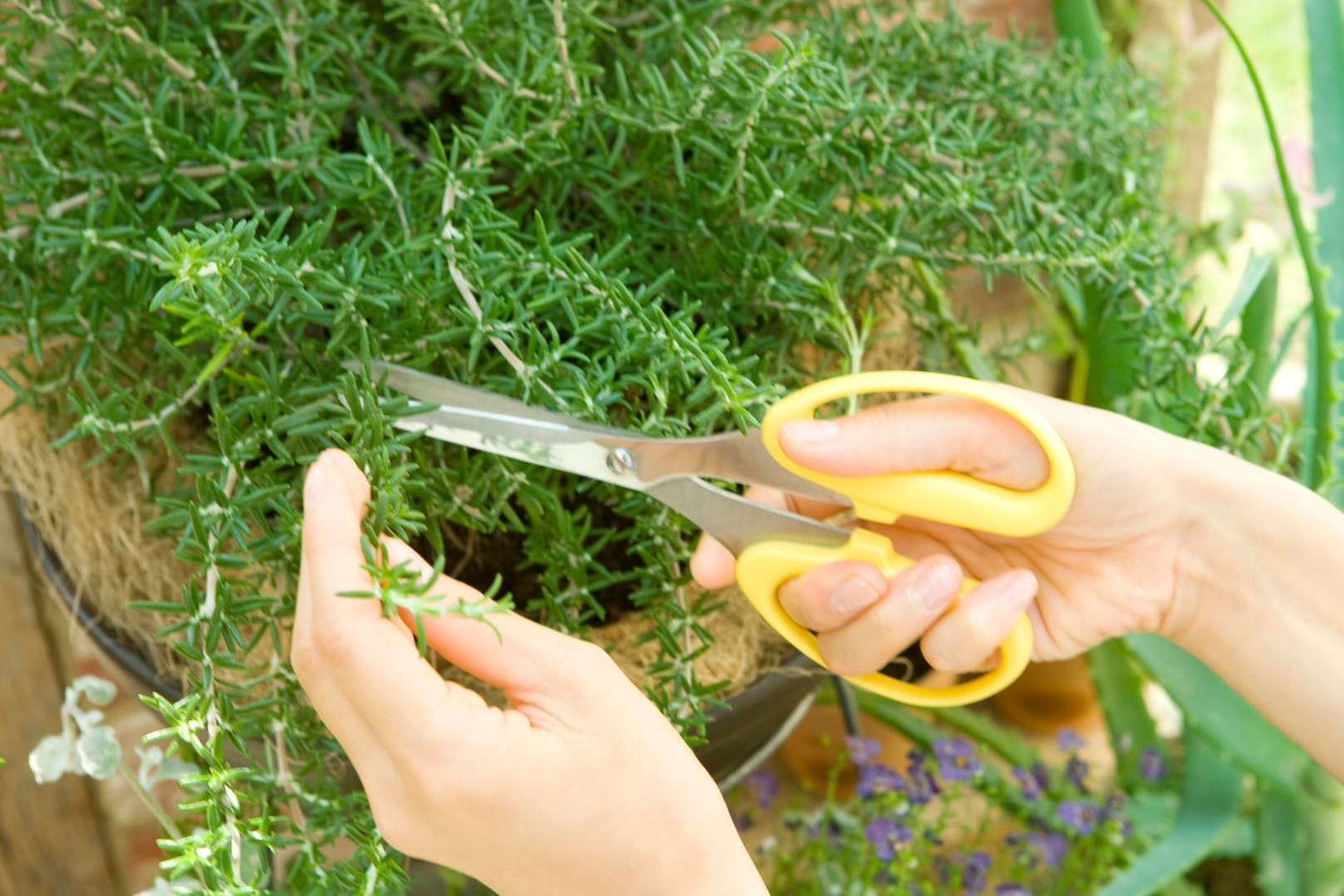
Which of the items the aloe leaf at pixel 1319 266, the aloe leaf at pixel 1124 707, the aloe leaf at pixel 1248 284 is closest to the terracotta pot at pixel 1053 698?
the aloe leaf at pixel 1124 707

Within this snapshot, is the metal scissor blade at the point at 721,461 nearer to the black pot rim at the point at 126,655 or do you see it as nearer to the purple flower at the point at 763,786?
the black pot rim at the point at 126,655

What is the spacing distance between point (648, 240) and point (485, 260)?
0.15 meters

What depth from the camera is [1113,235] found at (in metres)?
0.59

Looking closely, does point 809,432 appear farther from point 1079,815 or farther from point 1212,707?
point 1079,815

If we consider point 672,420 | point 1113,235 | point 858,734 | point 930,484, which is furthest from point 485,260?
point 858,734

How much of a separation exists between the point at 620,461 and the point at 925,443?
141 millimetres

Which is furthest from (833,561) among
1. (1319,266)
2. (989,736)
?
(989,736)

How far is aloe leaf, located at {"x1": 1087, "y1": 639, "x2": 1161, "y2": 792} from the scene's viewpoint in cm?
102

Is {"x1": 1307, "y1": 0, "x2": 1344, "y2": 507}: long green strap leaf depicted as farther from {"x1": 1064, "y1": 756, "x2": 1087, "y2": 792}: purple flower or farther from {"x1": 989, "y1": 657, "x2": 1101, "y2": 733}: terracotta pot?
{"x1": 989, "y1": 657, "x2": 1101, "y2": 733}: terracotta pot

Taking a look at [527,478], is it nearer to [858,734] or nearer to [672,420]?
[672,420]

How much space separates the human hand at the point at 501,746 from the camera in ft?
1.20

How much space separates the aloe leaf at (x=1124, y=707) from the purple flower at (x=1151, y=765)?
0.01 meters

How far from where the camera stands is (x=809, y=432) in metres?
0.47

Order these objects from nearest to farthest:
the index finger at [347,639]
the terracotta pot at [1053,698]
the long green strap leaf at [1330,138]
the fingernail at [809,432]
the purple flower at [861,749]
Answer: the index finger at [347,639] → the fingernail at [809,432] → the long green strap leaf at [1330,138] → the purple flower at [861,749] → the terracotta pot at [1053,698]
